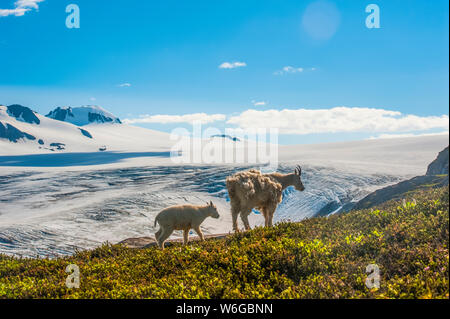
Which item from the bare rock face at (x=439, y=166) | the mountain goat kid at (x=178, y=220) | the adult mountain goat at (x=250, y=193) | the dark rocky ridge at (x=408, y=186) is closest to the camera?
the mountain goat kid at (x=178, y=220)

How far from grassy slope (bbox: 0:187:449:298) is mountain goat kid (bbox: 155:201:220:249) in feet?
12.6

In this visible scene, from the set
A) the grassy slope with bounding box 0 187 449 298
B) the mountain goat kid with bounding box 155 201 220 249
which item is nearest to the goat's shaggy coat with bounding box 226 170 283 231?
the mountain goat kid with bounding box 155 201 220 249

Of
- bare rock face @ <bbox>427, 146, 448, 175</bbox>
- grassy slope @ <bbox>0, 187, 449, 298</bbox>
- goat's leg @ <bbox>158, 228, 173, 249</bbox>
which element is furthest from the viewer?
bare rock face @ <bbox>427, 146, 448, 175</bbox>

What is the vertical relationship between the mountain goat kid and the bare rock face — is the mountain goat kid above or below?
below

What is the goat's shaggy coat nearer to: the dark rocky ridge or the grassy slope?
the grassy slope

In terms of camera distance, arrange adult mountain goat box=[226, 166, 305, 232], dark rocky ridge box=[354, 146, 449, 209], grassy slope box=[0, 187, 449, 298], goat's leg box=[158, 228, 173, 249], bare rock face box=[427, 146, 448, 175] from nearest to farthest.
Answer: grassy slope box=[0, 187, 449, 298]
goat's leg box=[158, 228, 173, 249]
adult mountain goat box=[226, 166, 305, 232]
dark rocky ridge box=[354, 146, 449, 209]
bare rock face box=[427, 146, 448, 175]

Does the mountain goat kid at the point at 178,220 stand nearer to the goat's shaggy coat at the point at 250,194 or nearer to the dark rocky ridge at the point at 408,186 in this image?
the goat's shaggy coat at the point at 250,194

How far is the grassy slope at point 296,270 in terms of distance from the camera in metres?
4.94

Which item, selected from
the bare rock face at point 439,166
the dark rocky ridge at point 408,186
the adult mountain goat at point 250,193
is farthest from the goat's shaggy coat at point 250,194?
the bare rock face at point 439,166

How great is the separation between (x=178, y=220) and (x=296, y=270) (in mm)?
7462

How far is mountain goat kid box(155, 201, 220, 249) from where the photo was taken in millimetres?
12469

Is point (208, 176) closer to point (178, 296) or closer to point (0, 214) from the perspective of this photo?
point (0, 214)

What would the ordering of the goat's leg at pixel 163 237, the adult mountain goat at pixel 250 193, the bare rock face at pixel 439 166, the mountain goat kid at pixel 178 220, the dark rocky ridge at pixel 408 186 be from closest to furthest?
the goat's leg at pixel 163 237 → the mountain goat kid at pixel 178 220 → the adult mountain goat at pixel 250 193 → the dark rocky ridge at pixel 408 186 → the bare rock face at pixel 439 166

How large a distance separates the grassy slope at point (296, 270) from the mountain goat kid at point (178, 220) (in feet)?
12.6
